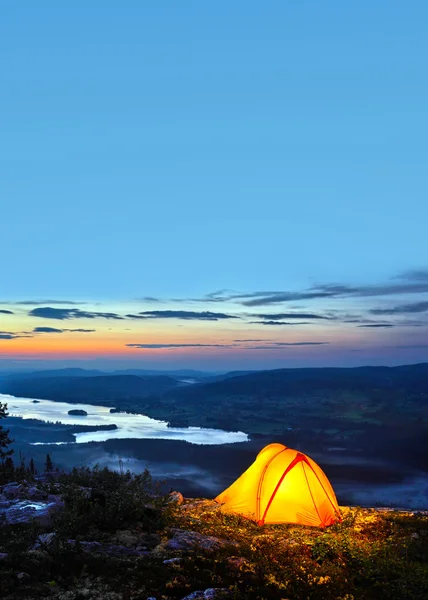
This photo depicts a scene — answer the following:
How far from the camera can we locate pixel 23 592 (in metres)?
9.58

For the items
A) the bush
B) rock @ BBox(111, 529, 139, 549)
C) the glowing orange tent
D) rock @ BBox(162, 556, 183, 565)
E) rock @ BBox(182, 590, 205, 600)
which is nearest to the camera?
rock @ BBox(182, 590, 205, 600)

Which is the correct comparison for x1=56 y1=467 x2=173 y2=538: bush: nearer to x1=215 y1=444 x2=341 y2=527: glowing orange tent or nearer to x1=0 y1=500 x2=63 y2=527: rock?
x1=0 y1=500 x2=63 y2=527: rock

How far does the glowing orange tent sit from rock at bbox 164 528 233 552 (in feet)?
16.5

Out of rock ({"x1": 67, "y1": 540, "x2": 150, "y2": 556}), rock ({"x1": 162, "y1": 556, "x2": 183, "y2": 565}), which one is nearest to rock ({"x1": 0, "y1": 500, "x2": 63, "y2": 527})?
rock ({"x1": 67, "y1": 540, "x2": 150, "y2": 556})

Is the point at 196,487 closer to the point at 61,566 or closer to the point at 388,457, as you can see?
the point at 388,457

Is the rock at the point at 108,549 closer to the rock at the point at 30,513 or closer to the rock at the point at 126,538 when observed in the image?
the rock at the point at 126,538

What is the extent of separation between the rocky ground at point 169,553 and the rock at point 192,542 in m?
0.04

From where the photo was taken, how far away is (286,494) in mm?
19406

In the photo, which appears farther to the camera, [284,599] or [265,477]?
[265,477]

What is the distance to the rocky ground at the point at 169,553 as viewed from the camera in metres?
10.3

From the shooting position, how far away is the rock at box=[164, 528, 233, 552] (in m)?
13.2

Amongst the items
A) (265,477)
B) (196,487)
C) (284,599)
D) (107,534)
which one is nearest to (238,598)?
(284,599)

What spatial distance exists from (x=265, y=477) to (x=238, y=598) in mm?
10318

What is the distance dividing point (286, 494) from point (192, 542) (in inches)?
272
